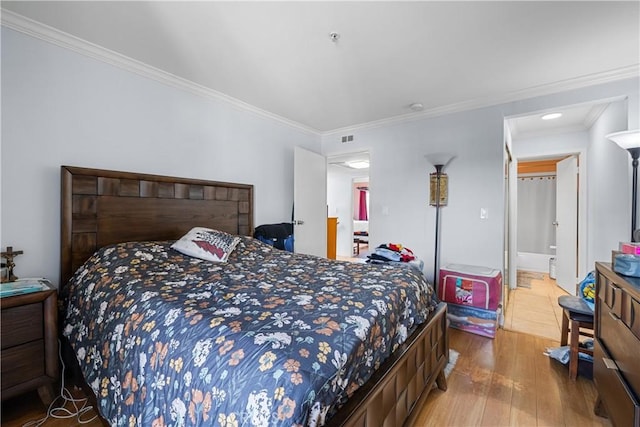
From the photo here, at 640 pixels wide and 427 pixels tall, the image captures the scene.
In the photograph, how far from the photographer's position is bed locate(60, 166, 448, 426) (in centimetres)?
88

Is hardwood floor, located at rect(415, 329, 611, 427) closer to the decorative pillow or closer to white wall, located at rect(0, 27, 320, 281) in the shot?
the decorative pillow

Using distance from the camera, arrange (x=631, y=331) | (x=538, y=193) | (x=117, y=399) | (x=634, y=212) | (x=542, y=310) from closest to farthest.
→ (x=631, y=331) < (x=117, y=399) < (x=634, y=212) < (x=542, y=310) < (x=538, y=193)

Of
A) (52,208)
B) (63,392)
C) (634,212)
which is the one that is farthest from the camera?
(634,212)

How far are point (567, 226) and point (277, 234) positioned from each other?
13.5 feet

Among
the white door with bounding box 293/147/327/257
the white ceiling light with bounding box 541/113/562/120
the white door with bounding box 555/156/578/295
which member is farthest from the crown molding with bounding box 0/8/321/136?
the white door with bounding box 555/156/578/295

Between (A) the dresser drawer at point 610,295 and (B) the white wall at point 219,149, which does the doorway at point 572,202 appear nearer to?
(B) the white wall at point 219,149

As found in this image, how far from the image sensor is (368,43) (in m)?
2.03

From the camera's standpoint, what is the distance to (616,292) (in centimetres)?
133

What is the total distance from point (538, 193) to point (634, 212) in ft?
12.5

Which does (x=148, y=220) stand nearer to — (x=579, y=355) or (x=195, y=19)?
(x=195, y=19)

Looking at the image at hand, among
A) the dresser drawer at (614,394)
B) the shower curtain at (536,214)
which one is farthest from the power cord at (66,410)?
the shower curtain at (536,214)

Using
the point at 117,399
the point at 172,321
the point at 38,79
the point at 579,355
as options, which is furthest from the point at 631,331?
the point at 38,79

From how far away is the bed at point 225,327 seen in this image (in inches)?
34.6

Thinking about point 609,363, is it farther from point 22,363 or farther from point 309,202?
point 309,202
